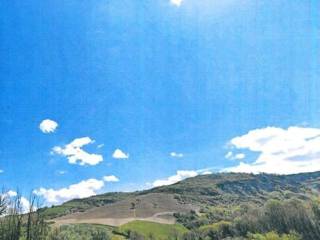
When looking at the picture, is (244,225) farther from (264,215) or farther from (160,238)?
(160,238)

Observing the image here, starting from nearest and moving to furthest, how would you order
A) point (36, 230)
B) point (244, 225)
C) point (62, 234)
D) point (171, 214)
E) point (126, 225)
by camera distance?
point (36, 230)
point (62, 234)
point (244, 225)
point (126, 225)
point (171, 214)

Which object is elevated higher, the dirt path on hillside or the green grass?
the dirt path on hillside

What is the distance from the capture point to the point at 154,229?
503ft

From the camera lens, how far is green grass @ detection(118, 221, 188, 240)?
14475 centimetres

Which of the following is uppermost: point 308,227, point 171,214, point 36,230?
point 171,214

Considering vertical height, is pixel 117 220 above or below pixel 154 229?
above

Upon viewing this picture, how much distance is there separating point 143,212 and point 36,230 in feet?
381

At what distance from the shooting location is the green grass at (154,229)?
14475 centimetres

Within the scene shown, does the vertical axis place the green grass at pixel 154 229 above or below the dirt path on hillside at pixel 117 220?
below

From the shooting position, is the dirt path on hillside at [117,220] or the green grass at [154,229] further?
the dirt path on hillside at [117,220]

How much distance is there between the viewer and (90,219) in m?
180

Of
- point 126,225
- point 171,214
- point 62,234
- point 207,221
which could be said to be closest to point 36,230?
point 62,234

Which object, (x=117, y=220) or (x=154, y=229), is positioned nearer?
(x=154, y=229)

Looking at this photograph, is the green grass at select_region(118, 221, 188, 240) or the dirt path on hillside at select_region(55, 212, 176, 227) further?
the dirt path on hillside at select_region(55, 212, 176, 227)
